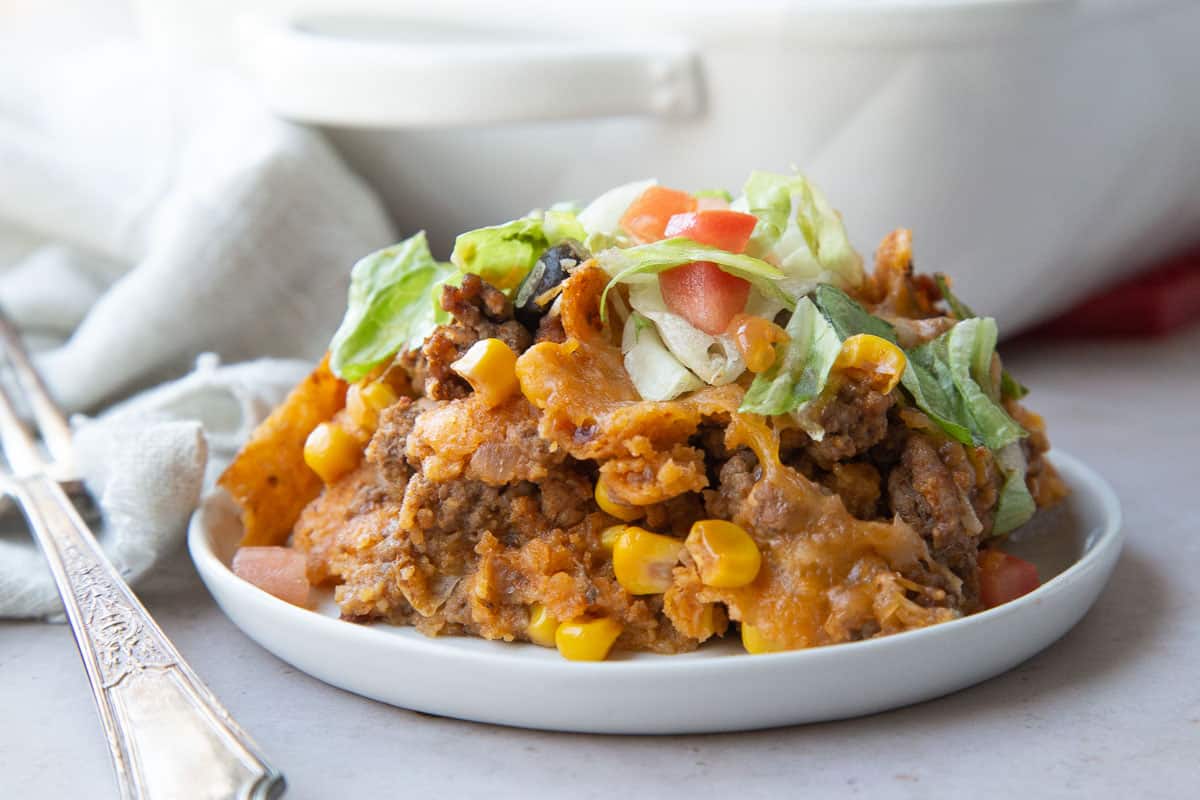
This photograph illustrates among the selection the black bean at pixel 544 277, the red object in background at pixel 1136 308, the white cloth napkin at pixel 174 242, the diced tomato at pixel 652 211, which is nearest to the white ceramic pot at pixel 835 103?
the white cloth napkin at pixel 174 242

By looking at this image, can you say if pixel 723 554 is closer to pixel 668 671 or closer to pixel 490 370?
pixel 668 671

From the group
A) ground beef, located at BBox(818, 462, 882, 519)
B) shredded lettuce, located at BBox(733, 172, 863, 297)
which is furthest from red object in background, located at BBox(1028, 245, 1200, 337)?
ground beef, located at BBox(818, 462, 882, 519)

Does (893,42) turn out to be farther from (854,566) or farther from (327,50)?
(854,566)

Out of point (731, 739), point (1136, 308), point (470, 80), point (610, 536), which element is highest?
point (470, 80)

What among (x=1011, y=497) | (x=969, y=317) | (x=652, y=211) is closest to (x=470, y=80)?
→ (x=652, y=211)

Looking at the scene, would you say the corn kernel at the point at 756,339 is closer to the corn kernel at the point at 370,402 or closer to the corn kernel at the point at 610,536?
the corn kernel at the point at 610,536

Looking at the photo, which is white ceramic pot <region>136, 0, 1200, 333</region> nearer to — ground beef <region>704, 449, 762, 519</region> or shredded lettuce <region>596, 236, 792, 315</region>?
shredded lettuce <region>596, 236, 792, 315</region>
